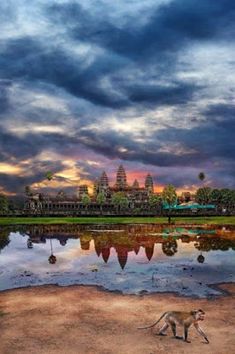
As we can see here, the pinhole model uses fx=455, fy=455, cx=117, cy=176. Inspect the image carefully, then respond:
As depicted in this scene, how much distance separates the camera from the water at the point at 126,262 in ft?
103

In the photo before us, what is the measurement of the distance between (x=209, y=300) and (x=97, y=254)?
72.9ft

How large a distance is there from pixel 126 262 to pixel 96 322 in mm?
19899

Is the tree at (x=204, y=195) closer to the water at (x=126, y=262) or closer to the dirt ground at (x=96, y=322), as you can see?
the water at (x=126, y=262)

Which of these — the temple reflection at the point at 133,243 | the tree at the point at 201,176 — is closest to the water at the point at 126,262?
the temple reflection at the point at 133,243

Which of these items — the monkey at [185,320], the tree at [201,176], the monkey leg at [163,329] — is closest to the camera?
the monkey at [185,320]

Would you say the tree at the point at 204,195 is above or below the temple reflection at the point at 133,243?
above

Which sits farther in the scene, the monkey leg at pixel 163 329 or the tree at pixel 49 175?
the tree at pixel 49 175

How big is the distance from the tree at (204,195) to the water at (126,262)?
109 m

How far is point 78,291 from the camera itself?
28.3m

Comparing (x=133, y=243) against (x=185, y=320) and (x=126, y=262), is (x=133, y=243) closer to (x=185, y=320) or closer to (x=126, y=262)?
(x=126, y=262)

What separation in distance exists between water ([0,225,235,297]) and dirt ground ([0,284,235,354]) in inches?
105

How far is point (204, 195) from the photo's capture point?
574ft

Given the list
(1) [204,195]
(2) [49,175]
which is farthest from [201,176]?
(2) [49,175]

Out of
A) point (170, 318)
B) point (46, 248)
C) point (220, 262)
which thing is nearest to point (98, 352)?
point (170, 318)
